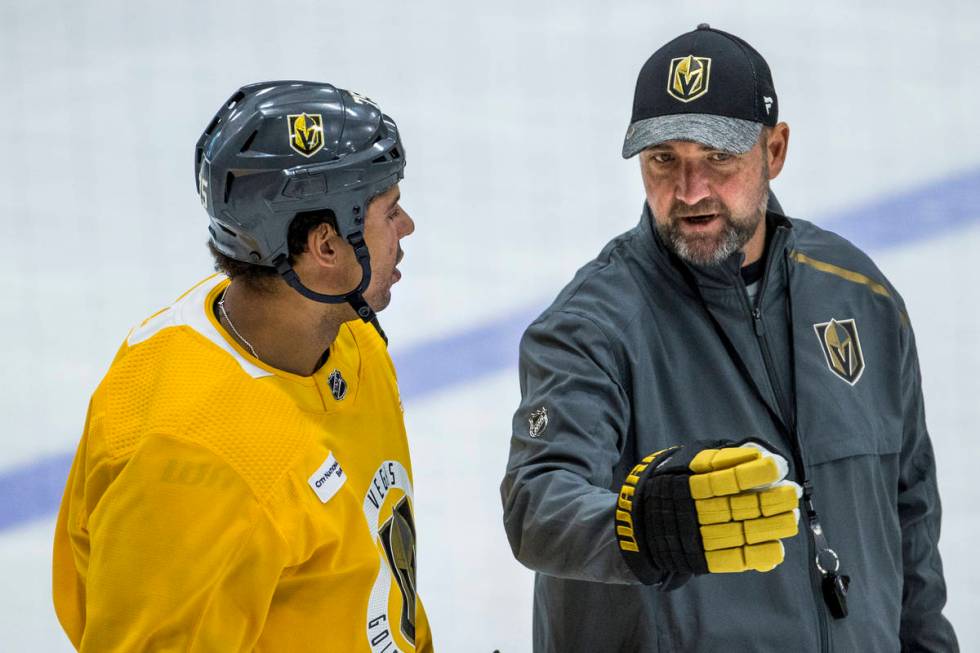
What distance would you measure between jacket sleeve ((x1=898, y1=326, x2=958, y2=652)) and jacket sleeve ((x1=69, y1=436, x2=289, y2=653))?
3.97ft

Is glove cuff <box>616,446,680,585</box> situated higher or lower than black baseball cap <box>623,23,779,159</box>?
lower

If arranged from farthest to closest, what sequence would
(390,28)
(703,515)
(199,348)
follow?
(390,28), (199,348), (703,515)

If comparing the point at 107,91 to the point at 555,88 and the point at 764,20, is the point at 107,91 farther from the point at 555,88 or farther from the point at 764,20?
the point at 764,20

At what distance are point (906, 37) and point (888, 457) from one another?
3.14 metres

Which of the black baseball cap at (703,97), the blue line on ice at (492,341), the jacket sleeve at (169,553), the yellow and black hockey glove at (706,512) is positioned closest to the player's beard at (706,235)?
the black baseball cap at (703,97)

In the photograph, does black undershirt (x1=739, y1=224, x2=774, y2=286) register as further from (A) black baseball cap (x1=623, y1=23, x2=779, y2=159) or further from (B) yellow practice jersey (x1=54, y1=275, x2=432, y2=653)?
(B) yellow practice jersey (x1=54, y1=275, x2=432, y2=653)

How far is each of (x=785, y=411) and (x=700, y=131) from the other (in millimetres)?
463

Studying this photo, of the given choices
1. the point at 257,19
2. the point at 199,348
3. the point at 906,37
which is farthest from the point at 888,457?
the point at 257,19

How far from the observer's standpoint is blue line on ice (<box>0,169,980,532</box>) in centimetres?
361

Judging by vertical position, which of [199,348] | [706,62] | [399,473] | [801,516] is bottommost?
[801,516]

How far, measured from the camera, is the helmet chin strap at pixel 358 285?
1975 millimetres

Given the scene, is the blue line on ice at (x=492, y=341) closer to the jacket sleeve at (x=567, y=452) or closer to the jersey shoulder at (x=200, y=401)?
the jacket sleeve at (x=567, y=452)

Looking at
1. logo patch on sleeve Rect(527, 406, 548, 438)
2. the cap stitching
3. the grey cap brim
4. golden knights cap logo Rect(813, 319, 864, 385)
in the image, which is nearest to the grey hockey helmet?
logo patch on sleeve Rect(527, 406, 548, 438)

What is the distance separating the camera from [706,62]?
2.25 meters
